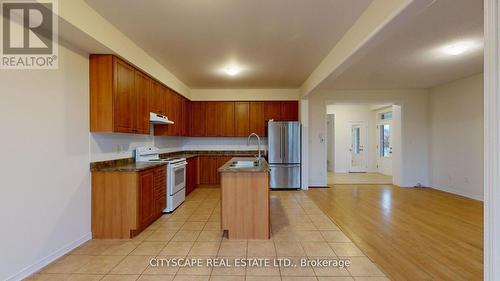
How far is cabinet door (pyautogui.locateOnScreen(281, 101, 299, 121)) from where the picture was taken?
679 centimetres

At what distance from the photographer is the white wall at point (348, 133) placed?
9773 millimetres

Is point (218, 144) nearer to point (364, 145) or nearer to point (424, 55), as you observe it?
point (424, 55)

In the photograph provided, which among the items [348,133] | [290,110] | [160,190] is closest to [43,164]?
[160,190]

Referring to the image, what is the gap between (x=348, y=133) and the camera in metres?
9.81

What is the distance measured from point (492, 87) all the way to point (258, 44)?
2.83 meters

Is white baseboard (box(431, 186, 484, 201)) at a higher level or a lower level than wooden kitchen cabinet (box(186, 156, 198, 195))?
lower

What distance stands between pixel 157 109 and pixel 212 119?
2.28m

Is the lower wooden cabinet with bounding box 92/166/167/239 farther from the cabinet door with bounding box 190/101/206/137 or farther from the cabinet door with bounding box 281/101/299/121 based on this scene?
the cabinet door with bounding box 281/101/299/121

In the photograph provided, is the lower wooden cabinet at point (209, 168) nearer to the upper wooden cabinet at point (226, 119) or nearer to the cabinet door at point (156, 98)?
the upper wooden cabinet at point (226, 119)

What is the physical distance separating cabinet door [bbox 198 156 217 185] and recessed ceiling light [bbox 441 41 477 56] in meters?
5.19

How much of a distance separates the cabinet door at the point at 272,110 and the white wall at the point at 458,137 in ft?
13.2

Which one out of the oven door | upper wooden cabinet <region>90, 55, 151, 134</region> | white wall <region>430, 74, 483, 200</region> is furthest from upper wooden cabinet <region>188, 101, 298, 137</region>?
white wall <region>430, 74, 483, 200</region>

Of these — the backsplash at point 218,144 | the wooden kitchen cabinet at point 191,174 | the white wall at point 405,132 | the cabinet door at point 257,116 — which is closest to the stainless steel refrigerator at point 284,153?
the cabinet door at point 257,116

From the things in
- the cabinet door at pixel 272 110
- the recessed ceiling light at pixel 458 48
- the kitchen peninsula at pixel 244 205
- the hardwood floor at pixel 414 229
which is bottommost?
the hardwood floor at pixel 414 229
